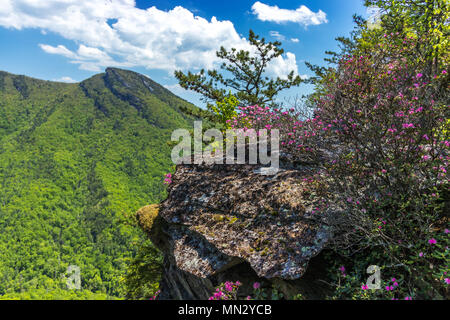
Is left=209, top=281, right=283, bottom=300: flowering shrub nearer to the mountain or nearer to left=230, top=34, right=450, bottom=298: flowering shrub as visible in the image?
left=230, top=34, right=450, bottom=298: flowering shrub

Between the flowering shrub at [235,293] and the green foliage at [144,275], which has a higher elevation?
the flowering shrub at [235,293]

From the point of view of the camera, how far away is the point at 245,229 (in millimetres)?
4773

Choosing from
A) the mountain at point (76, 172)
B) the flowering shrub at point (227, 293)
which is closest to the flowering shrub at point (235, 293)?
the flowering shrub at point (227, 293)

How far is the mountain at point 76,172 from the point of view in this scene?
264 ft

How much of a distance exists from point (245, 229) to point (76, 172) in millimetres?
141095

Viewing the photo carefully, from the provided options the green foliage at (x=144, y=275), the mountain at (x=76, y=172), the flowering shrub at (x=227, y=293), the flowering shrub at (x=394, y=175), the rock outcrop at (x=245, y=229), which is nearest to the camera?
the flowering shrub at (x=394, y=175)

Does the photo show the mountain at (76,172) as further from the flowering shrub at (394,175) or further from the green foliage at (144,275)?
the flowering shrub at (394,175)

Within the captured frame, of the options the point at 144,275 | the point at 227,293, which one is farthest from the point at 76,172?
the point at 227,293

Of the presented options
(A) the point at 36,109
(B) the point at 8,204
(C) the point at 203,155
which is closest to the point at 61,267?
(B) the point at 8,204

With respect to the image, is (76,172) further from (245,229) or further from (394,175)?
(394,175)

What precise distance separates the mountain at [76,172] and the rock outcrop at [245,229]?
49.6m

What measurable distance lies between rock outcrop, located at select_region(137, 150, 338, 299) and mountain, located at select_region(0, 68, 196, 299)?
4963 cm

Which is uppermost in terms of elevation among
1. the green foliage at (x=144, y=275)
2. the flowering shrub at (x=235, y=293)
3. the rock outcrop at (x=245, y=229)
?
the rock outcrop at (x=245, y=229)

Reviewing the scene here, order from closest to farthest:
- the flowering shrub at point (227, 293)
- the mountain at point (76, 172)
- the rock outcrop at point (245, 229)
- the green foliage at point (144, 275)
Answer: the flowering shrub at point (227, 293) < the rock outcrop at point (245, 229) < the green foliage at point (144, 275) < the mountain at point (76, 172)
